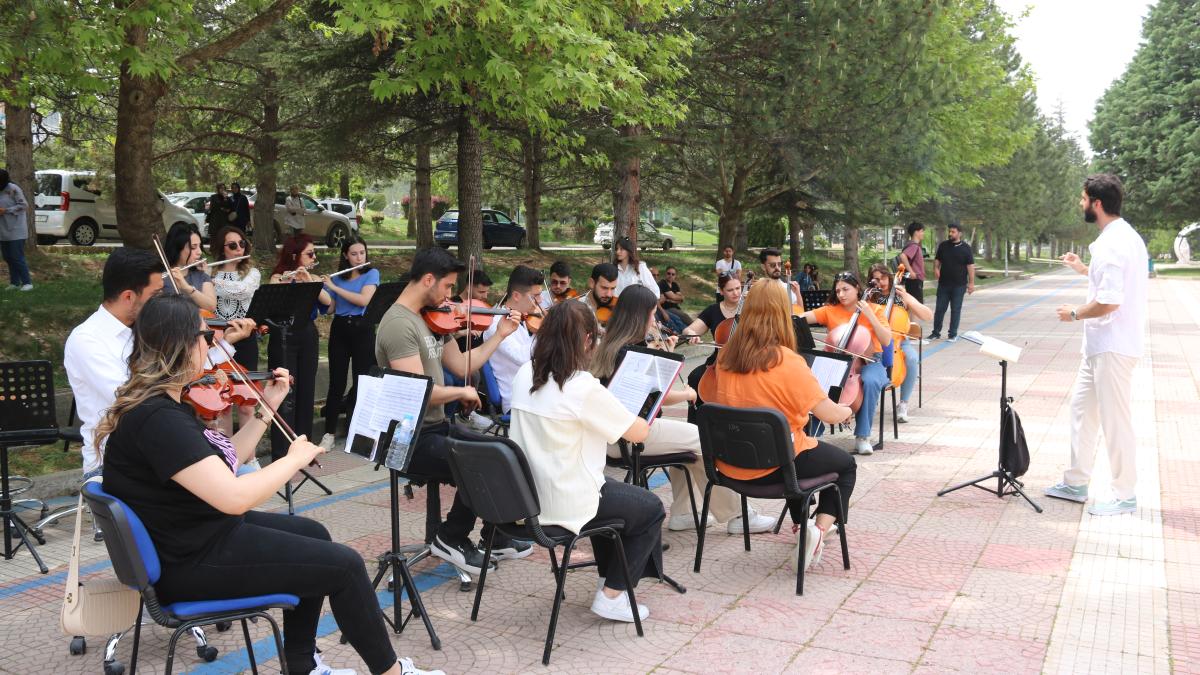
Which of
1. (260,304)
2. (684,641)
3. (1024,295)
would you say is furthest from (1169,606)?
(1024,295)

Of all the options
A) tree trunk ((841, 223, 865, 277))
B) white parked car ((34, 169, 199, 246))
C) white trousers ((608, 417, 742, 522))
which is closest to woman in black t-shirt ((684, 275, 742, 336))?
white trousers ((608, 417, 742, 522))

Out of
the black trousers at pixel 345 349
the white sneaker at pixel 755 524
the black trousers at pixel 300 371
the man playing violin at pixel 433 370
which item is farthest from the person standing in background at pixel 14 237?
the white sneaker at pixel 755 524

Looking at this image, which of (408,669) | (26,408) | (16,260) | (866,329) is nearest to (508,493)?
(408,669)

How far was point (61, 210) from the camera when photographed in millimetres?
A: 19859

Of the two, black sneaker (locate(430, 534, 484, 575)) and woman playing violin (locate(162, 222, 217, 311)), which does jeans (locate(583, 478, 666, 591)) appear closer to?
black sneaker (locate(430, 534, 484, 575))

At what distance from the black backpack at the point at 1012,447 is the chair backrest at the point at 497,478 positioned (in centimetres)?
391

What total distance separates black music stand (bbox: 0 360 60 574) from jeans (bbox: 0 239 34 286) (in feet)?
24.3

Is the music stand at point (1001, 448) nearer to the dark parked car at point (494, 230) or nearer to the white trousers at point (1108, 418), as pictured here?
the white trousers at point (1108, 418)

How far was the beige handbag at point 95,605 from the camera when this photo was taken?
11.8ft

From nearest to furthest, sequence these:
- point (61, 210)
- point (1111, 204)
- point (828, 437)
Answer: point (1111, 204) → point (828, 437) → point (61, 210)

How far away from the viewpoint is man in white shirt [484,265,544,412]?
7246 millimetres

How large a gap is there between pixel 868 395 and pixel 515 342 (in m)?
3.06

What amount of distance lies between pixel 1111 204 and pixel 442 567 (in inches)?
188

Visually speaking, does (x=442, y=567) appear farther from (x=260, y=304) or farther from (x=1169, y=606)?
(x=1169, y=606)
